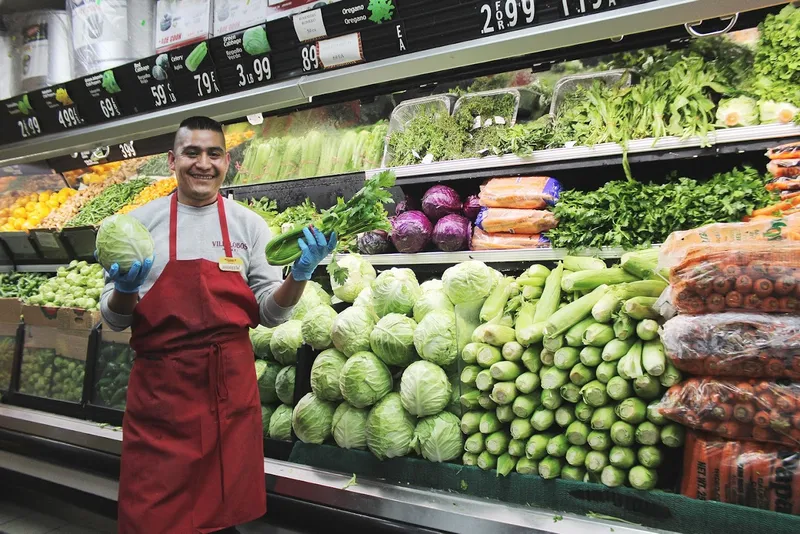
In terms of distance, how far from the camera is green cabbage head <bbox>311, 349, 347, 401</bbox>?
277 cm

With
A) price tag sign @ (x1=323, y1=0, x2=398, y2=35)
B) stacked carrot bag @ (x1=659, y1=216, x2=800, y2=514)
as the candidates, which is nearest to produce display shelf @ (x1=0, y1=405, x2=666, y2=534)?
stacked carrot bag @ (x1=659, y1=216, x2=800, y2=514)

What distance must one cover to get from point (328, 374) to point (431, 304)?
23.4 inches

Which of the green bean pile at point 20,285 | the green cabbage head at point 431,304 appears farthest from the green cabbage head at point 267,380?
the green bean pile at point 20,285

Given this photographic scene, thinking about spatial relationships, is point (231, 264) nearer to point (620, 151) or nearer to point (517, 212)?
point (517, 212)

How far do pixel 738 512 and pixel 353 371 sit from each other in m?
1.53

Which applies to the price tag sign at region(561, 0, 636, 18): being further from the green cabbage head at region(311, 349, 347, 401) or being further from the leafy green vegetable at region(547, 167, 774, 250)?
the green cabbage head at region(311, 349, 347, 401)

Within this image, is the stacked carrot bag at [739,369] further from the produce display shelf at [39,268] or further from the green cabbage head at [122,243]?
the produce display shelf at [39,268]

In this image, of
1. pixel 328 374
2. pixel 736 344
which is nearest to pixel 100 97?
pixel 328 374

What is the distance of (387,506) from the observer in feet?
7.86

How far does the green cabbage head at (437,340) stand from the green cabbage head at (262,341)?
1035mm

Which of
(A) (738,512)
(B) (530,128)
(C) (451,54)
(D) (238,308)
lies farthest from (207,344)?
(B) (530,128)

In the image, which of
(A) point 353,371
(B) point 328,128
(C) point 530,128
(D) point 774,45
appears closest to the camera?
(A) point 353,371

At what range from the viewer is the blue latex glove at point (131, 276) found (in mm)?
2154

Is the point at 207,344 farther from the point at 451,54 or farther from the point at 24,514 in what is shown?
the point at 24,514
